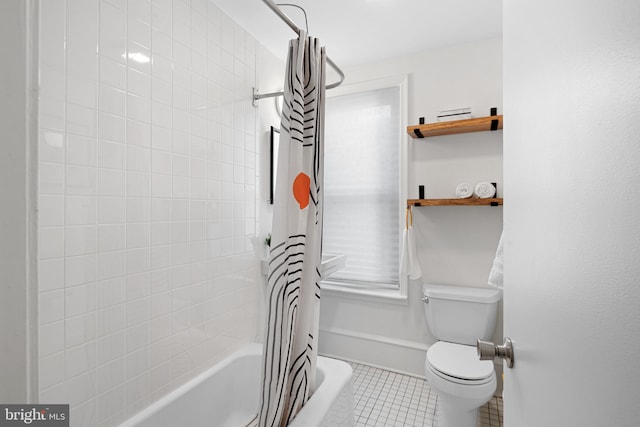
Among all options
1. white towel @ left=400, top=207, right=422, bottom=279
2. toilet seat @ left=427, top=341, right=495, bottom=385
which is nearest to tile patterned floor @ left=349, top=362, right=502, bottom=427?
toilet seat @ left=427, top=341, right=495, bottom=385

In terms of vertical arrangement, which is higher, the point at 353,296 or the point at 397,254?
the point at 397,254

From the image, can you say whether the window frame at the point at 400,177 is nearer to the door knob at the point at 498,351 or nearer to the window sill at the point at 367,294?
the window sill at the point at 367,294

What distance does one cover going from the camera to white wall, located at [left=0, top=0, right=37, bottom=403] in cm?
102

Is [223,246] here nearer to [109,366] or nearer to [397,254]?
[109,366]

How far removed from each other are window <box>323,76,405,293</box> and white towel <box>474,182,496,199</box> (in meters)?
0.53

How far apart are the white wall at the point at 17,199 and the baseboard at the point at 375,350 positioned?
2.01 m

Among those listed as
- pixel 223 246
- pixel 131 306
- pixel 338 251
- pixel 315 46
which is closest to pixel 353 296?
pixel 338 251

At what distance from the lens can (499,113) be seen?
2.15 metres

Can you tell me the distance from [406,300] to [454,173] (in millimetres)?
1002

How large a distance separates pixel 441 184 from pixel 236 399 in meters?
1.91

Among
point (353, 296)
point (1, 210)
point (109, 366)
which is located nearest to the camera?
point (1, 210)

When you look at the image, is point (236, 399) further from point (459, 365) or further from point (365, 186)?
point (365, 186)

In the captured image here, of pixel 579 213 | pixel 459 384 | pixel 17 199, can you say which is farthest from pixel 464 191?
pixel 17 199

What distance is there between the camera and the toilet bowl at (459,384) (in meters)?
1.59
